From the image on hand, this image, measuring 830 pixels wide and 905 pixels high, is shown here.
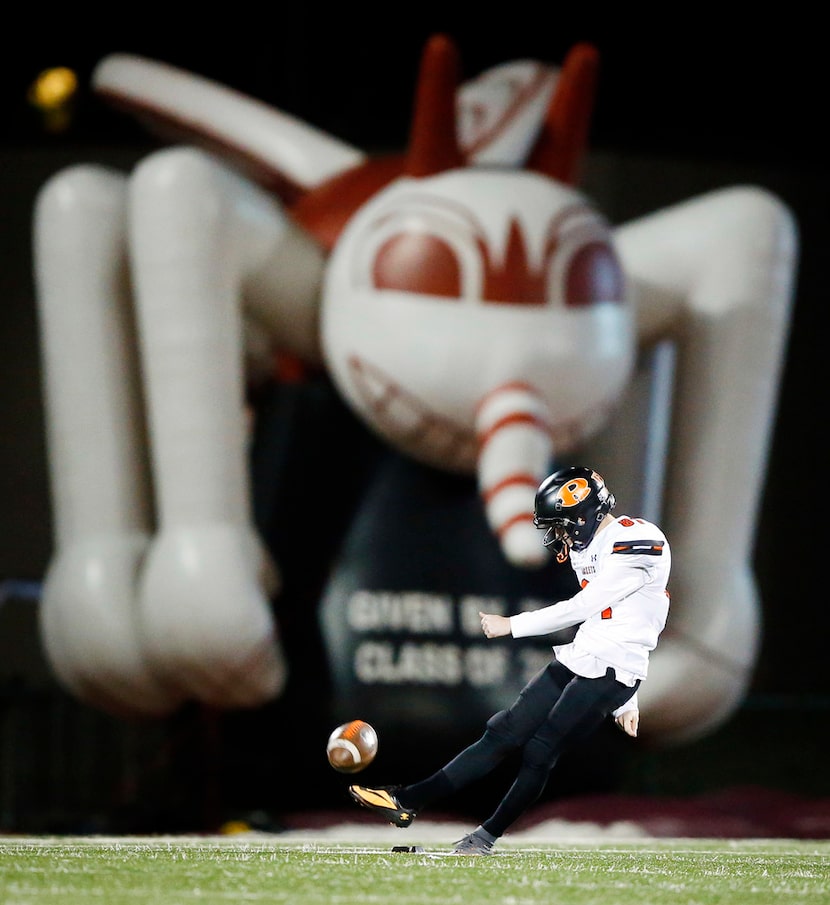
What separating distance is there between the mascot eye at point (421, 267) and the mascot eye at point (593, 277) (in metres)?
0.40

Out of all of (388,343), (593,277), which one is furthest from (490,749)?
(593,277)

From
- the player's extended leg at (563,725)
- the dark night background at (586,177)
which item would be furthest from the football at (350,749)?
the dark night background at (586,177)

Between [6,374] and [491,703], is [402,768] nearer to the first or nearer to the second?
[491,703]

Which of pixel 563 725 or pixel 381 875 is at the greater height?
pixel 563 725

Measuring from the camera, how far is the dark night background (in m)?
8.36

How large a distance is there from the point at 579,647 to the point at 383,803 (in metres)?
0.50

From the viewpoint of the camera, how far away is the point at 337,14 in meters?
8.32

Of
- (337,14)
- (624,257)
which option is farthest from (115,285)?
(337,14)

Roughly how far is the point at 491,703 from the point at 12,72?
4.51 meters

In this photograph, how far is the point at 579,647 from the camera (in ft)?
10.7

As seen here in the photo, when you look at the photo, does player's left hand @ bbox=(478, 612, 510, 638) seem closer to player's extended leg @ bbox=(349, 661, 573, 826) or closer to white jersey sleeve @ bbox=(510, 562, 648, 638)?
white jersey sleeve @ bbox=(510, 562, 648, 638)

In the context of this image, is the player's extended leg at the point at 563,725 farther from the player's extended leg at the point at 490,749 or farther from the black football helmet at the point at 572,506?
the black football helmet at the point at 572,506

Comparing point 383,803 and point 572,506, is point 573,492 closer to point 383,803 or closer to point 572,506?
point 572,506

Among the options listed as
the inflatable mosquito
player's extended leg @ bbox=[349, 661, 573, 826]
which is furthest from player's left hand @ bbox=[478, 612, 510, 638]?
the inflatable mosquito
